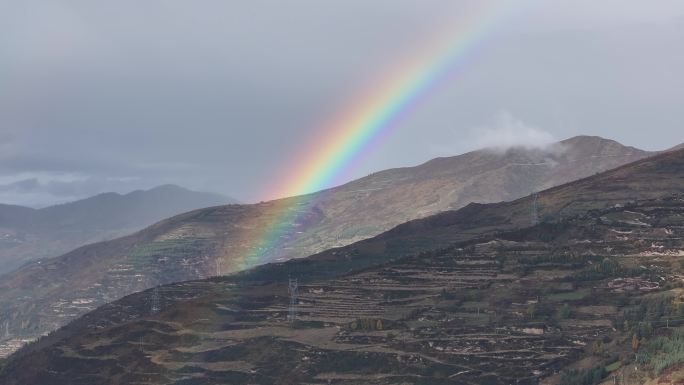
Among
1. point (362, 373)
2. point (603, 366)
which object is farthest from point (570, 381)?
point (362, 373)

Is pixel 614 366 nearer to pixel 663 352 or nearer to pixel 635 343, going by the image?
pixel 663 352

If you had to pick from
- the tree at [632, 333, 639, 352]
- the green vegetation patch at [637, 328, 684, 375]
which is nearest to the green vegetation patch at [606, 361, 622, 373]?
the green vegetation patch at [637, 328, 684, 375]

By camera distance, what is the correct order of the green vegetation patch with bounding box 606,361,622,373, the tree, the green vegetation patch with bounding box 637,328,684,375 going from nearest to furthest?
the green vegetation patch with bounding box 637,328,684,375 → the green vegetation patch with bounding box 606,361,622,373 → the tree

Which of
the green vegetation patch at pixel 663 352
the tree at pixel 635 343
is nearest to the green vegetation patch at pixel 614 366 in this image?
the green vegetation patch at pixel 663 352

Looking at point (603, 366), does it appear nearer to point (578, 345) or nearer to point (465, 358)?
point (578, 345)

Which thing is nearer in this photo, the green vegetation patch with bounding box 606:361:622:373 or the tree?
the green vegetation patch with bounding box 606:361:622:373

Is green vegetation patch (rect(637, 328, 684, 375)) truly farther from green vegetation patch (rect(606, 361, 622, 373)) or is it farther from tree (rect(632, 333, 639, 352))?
green vegetation patch (rect(606, 361, 622, 373))

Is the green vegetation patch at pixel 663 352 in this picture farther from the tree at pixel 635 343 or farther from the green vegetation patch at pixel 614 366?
the green vegetation patch at pixel 614 366

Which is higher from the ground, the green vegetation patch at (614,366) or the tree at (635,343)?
the tree at (635,343)

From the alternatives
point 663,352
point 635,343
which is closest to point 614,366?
point 663,352

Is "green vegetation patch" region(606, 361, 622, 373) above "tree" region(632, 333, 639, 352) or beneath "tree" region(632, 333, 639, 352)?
beneath

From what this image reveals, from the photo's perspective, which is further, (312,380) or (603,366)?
(312,380)
